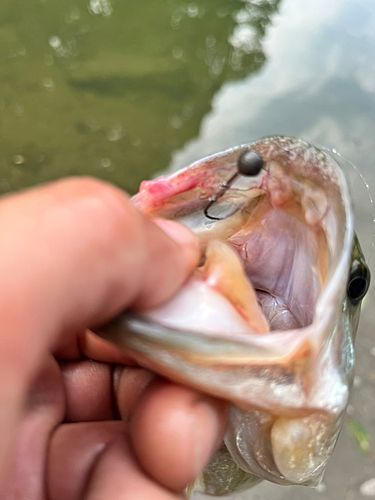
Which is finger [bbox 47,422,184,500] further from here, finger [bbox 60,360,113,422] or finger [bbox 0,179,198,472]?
finger [bbox 0,179,198,472]

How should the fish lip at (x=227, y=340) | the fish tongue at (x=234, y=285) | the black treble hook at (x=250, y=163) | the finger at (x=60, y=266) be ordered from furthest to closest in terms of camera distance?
the black treble hook at (x=250, y=163)
the fish tongue at (x=234, y=285)
the fish lip at (x=227, y=340)
the finger at (x=60, y=266)

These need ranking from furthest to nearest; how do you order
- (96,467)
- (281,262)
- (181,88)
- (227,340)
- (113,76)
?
(113,76), (181,88), (281,262), (96,467), (227,340)

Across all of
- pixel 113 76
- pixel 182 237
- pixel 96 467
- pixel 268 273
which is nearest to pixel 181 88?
pixel 113 76

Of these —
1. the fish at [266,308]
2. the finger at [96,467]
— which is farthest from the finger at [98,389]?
the fish at [266,308]

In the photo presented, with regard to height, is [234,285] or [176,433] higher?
[234,285]

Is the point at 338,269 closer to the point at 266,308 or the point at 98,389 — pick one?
the point at 266,308

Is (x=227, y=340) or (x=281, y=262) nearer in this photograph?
(x=227, y=340)

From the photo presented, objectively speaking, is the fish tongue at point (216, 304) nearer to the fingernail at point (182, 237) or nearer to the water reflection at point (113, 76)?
the fingernail at point (182, 237)
